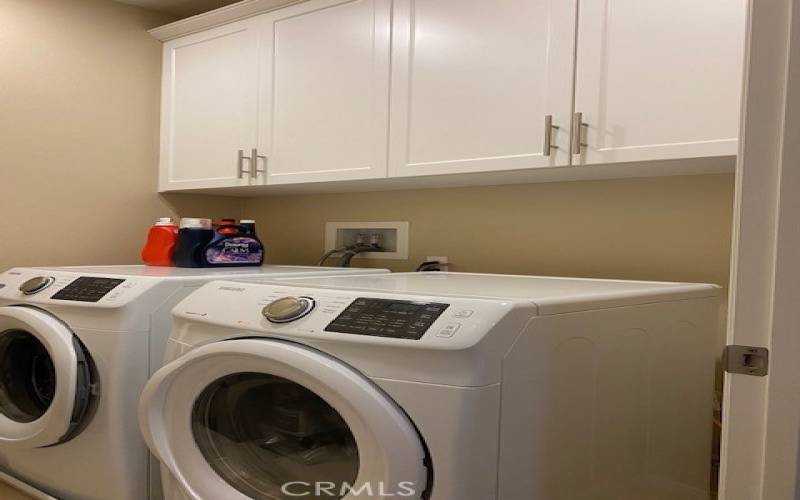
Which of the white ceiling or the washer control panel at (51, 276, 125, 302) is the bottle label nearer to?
the washer control panel at (51, 276, 125, 302)

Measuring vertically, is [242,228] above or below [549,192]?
below

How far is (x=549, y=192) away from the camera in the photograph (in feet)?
6.75

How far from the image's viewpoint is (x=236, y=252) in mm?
2238

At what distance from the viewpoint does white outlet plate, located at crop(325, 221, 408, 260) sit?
2398 mm

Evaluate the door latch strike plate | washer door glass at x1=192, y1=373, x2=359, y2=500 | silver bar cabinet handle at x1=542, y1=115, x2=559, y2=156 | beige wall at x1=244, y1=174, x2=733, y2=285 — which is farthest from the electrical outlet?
the door latch strike plate

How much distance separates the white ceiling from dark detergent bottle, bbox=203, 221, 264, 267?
1.02 meters

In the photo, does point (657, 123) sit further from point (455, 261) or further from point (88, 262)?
point (88, 262)

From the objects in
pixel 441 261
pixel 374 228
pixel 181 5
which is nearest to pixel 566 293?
pixel 441 261

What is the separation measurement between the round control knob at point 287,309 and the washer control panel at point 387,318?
79mm

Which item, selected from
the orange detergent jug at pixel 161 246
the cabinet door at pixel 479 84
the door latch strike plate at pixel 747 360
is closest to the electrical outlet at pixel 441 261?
the cabinet door at pixel 479 84

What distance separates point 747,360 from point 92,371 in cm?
146

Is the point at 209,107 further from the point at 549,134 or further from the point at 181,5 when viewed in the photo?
the point at 549,134

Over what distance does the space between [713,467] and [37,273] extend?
197 centimetres

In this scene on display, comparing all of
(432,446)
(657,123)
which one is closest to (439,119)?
(657,123)
